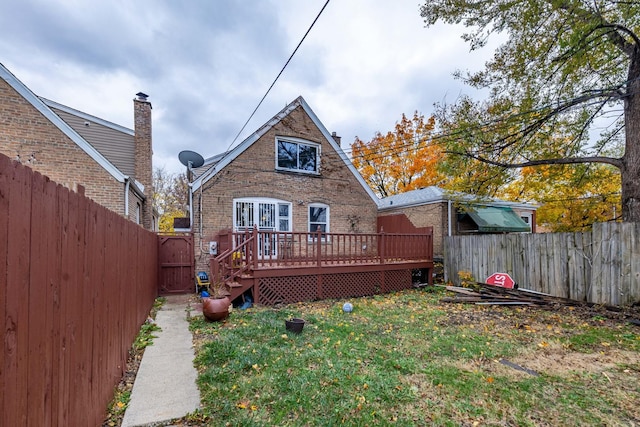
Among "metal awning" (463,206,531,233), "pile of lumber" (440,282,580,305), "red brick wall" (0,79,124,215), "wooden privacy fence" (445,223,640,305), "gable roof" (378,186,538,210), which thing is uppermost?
"red brick wall" (0,79,124,215)

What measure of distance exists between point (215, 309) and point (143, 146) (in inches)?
347

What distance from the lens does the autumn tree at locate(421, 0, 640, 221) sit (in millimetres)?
7883

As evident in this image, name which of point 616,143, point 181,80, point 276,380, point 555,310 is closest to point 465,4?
point 616,143

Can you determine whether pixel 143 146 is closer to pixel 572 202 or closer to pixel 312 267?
pixel 312 267

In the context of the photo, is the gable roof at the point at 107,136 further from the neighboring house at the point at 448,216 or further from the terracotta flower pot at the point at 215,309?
the neighboring house at the point at 448,216

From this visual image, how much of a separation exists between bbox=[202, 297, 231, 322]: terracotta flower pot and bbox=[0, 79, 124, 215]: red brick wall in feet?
16.3

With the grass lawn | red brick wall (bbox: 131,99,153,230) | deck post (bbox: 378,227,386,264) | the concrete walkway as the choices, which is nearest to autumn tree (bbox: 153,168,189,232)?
red brick wall (bbox: 131,99,153,230)

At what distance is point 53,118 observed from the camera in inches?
332

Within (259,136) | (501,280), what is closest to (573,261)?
(501,280)

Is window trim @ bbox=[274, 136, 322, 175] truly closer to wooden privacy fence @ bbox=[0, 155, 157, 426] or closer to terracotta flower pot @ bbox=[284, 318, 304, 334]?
terracotta flower pot @ bbox=[284, 318, 304, 334]

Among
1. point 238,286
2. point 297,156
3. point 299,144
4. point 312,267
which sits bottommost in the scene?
point 238,286

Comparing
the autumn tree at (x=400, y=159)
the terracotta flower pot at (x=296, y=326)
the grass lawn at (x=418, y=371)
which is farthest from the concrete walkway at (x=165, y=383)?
the autumn tree at (x=400, y=159)

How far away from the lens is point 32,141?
8266mm

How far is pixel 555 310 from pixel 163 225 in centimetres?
2688
